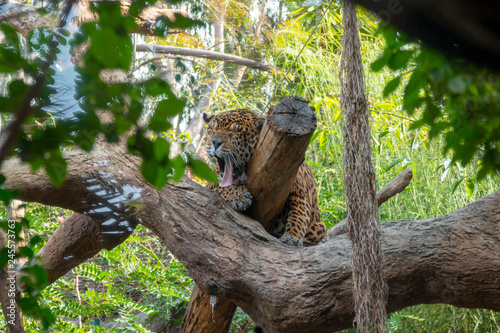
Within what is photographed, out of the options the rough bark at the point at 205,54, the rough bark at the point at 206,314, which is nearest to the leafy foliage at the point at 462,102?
the rough bark at the point at 205,54

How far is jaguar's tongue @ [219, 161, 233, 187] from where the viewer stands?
99.6 inches

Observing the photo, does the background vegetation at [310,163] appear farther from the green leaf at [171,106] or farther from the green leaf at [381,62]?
the green leaf at [171,106]

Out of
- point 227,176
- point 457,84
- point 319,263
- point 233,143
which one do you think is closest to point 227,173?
point 227,176

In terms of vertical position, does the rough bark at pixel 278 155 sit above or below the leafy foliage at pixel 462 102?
below

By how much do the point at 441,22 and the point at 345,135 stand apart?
1.25 meters

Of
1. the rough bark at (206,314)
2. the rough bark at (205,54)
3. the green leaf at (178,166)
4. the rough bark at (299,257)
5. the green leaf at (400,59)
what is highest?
the green leaf at (400,59)

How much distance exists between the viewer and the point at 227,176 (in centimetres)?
260

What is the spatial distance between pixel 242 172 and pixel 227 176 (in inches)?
4.4

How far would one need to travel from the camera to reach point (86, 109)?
58 cm

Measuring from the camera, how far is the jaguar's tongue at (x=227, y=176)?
2.53 meters

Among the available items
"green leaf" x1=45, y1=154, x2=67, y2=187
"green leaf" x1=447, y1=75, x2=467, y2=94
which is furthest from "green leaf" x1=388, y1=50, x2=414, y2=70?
"green leaf" x1=45, y1=154, x2=67, y2=187

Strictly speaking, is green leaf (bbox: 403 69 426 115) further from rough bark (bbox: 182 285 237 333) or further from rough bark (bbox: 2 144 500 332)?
rough bark (bbox: 182 285 237 333)

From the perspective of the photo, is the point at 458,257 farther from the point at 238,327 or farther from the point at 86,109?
the point at 238,327

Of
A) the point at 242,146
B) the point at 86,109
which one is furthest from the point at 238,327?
the point at 86,109
